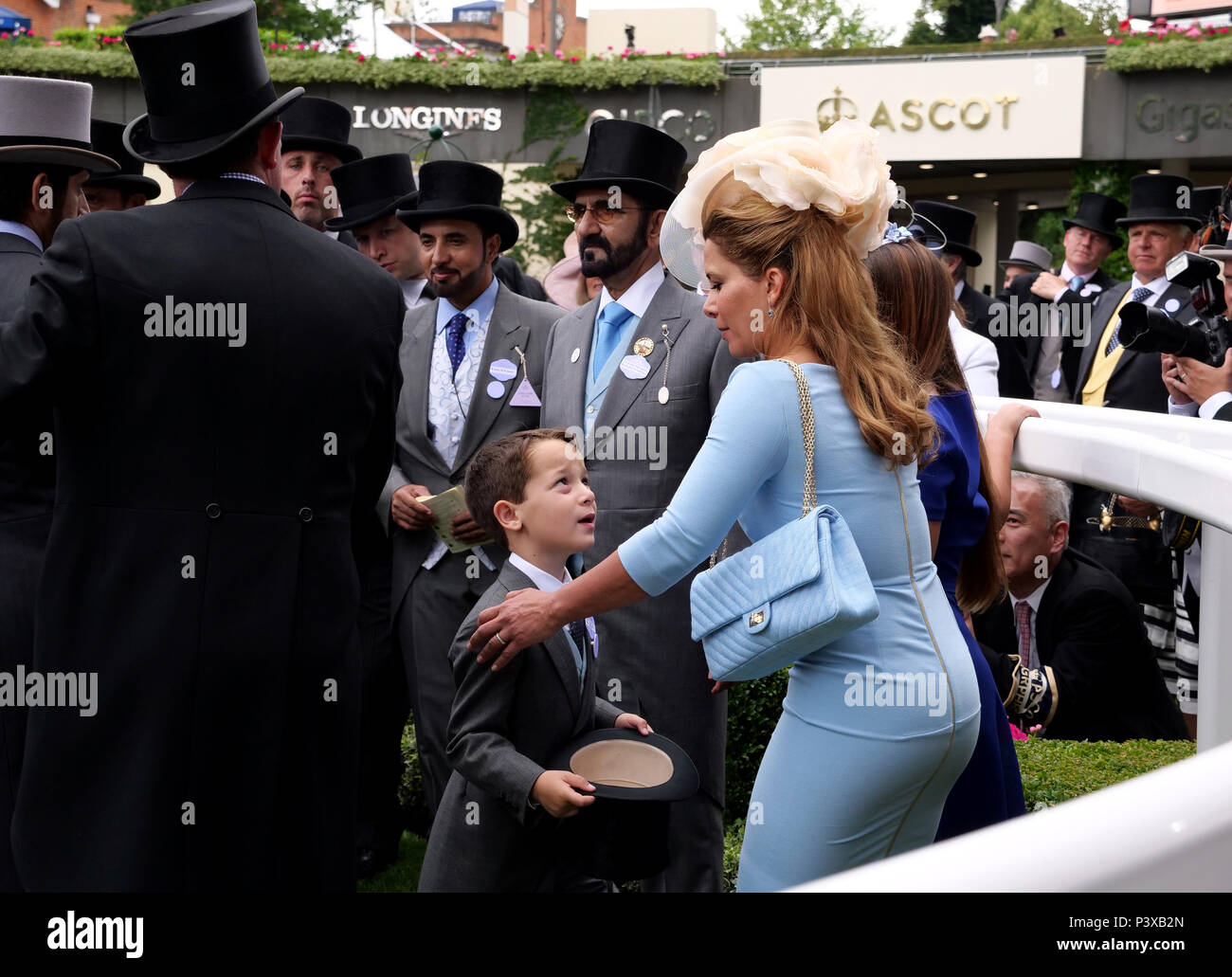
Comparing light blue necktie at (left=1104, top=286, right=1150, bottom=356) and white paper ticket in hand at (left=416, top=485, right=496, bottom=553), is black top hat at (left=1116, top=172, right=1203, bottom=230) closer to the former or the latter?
light blue necktie at (left=1104, top=286, right=1150, bottom=356)

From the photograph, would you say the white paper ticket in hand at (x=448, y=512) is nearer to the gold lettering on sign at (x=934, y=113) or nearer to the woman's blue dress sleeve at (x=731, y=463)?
the woman's blue dress sleeve at (x=731, y=463)

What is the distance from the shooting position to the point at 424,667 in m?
4.32

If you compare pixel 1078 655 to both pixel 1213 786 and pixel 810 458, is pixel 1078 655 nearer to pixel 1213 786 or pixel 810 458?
pixel 810 458

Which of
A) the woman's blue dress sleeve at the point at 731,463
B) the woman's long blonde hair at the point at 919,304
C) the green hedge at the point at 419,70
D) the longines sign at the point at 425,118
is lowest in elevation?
the woman's blue dress sleeve at the point at 731,463

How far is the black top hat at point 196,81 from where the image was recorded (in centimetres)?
261

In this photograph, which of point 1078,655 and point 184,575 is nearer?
point 184,575

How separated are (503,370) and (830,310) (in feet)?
7.36

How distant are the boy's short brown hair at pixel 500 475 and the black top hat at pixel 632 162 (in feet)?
4.39

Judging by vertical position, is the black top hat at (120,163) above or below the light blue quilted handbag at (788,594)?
above

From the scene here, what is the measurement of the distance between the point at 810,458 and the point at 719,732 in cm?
178

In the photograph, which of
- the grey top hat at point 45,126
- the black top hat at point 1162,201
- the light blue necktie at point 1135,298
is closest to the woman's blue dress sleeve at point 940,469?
the grey top hat at point 45,126

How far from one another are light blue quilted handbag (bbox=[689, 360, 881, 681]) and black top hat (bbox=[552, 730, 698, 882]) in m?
0.38

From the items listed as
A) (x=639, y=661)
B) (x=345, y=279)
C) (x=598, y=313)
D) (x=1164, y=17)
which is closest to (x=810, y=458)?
(x=345, y=279)

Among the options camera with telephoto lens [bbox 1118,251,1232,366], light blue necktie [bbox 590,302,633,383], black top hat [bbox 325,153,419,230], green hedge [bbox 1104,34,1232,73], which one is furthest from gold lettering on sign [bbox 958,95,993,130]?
light blue necktie [bbox 590,302,633,383]
